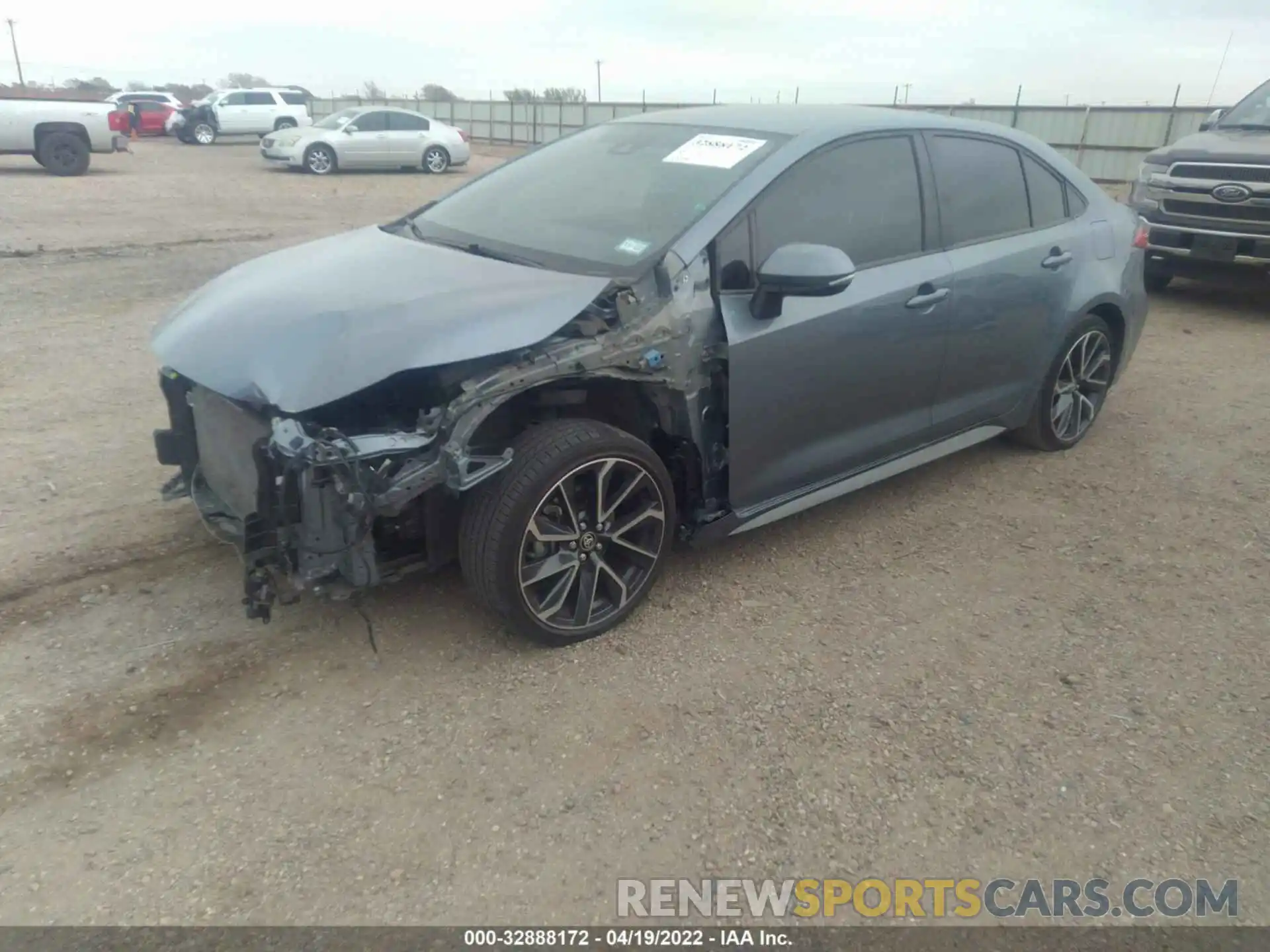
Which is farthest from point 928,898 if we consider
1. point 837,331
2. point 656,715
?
point 837,331

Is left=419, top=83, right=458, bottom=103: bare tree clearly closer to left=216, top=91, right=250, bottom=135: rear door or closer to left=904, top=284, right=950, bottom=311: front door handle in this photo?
left=216, top=91, right=250, bottom=135: rear door

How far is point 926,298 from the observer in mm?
3891

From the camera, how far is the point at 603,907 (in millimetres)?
2318

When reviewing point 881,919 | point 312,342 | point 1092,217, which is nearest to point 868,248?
point 1092,217

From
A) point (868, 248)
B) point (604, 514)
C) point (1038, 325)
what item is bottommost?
point (604, 514)

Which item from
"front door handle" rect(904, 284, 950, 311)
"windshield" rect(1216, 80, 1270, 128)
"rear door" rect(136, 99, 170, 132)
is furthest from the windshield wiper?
"rear door" rect(136, 99, 170, 132)

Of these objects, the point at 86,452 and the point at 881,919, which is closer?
the point at 881,919

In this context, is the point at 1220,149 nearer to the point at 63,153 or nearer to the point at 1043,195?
the point at 1043,195

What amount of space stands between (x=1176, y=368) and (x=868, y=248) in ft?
13.5

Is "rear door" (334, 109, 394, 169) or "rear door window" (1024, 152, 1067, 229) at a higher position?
"rear door window" (1024, 152, 1067, 229)

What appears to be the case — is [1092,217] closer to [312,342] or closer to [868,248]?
A: [868,248]

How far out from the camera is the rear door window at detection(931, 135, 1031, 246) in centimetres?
411

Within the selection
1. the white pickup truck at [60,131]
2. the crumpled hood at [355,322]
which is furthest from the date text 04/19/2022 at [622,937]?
the white pickup truck at [60,131]

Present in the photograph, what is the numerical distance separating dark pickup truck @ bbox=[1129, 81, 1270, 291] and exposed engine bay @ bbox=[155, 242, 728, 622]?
6538mm
